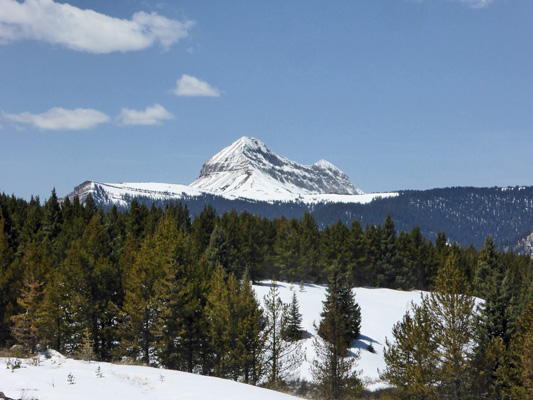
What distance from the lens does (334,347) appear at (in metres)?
32.0

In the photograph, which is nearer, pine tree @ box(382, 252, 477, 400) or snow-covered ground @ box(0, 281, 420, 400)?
snow-covered ground @ box(0, 281, 420, 400)

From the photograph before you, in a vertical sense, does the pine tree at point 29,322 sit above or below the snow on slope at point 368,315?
above

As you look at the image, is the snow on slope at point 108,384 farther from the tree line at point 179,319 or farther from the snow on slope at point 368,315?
the snow on slope at point 368,315

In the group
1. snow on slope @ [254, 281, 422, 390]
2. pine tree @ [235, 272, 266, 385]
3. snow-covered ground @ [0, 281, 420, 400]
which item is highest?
snow-covered ground @ [0, 281, 420, 400]

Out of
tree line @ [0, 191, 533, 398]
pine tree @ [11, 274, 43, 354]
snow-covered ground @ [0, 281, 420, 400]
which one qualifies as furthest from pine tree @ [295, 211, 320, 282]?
snow-covered ground @ [0, 281, 420, 400]

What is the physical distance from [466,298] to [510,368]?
5590mm

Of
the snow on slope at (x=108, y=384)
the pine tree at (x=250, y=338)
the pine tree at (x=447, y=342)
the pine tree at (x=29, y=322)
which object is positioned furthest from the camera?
the pine tree at (x=250, y=338)

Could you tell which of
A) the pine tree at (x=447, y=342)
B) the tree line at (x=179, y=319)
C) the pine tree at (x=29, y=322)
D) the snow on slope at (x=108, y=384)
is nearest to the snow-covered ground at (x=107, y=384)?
the snow on slope at (x=108, y=384)

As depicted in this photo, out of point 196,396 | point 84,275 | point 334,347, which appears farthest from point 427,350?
point 84,275

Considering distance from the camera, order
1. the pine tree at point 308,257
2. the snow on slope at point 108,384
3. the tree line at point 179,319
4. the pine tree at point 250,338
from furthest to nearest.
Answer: the pine tree at point 308,257, the pine tree at point 250,338, the tree line at point 179,319, the snow on slope at point 108,384

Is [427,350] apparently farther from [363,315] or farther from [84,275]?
[363,315]

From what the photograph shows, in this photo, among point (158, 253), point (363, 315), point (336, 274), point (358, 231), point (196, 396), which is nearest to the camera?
point (196, 396)

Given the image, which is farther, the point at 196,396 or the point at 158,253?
the point at 158,253

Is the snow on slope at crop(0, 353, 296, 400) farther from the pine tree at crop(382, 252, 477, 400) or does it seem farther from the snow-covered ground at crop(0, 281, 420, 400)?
the pine tree at crop(382, 252, 477, 400)
